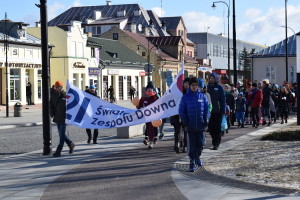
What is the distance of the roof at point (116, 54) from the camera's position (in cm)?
6975

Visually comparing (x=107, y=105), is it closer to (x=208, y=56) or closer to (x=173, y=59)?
(x=173, y=59)

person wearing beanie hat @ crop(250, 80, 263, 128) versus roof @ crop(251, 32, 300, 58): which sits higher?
roof @ crop(251, 32, 300, 58)

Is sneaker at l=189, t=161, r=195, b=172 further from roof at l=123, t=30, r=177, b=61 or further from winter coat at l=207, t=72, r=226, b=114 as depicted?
roof at l=123, t=30, r=177, b=61

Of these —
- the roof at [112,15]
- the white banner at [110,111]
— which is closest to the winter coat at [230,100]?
the white banner at [110,111]

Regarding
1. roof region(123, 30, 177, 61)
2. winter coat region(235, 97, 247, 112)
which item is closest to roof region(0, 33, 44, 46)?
winter coat region(235, 97, 247, 112)

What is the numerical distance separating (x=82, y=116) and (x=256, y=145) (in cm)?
459

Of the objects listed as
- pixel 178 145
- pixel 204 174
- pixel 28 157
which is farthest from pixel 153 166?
pixel 28 157

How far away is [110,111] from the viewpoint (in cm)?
1490

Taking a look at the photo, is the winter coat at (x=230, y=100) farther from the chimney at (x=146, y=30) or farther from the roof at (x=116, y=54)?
the chimney at (x=146, y=30)

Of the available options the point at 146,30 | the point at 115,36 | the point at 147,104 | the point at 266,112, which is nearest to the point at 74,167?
the point at 147,104

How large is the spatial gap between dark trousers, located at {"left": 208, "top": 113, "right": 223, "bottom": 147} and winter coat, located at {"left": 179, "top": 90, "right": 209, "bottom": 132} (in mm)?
3523

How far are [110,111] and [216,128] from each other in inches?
105

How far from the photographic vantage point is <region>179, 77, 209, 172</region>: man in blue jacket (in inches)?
452

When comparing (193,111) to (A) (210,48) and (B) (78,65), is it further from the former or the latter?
(A) (210,48)
